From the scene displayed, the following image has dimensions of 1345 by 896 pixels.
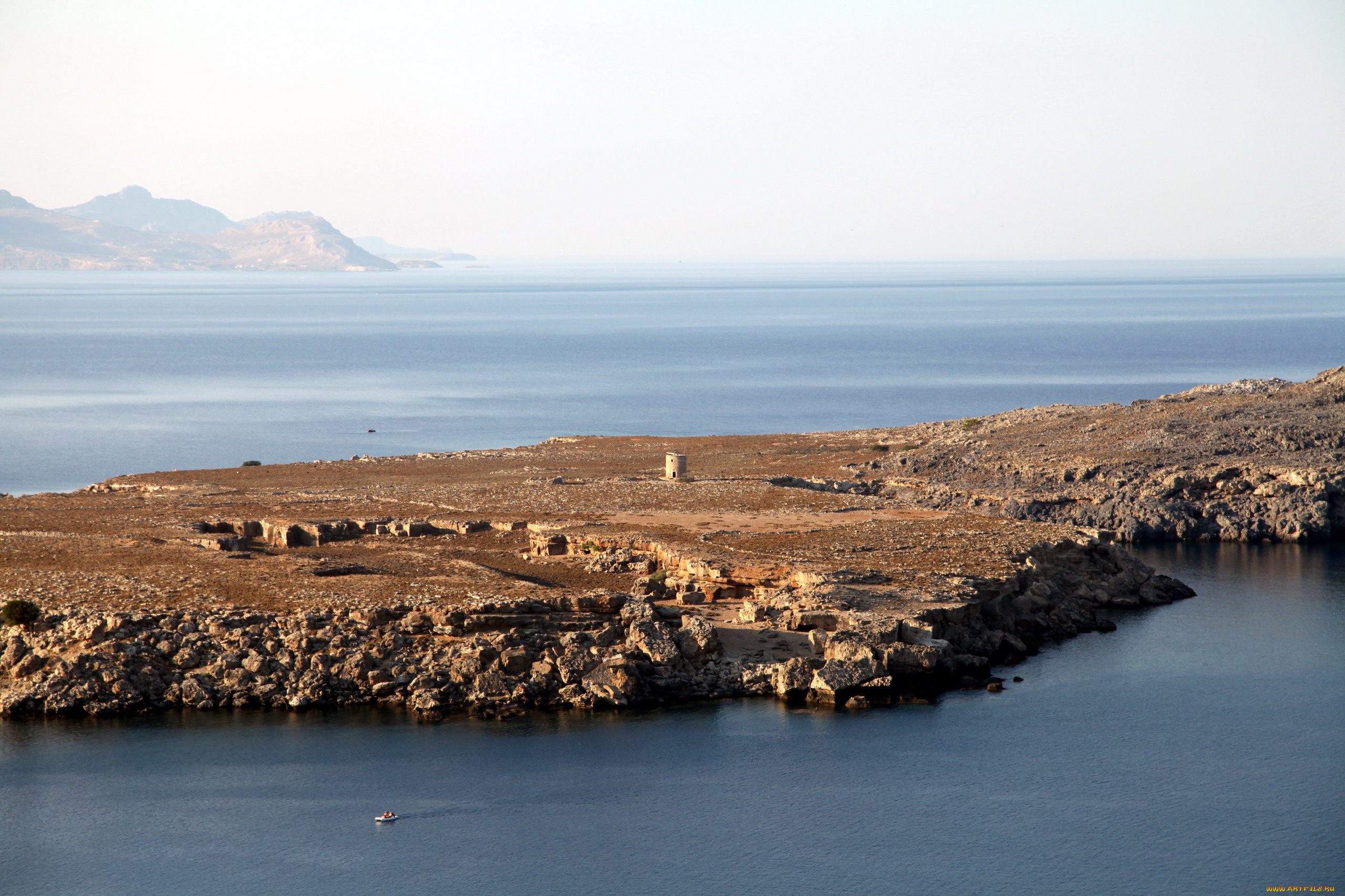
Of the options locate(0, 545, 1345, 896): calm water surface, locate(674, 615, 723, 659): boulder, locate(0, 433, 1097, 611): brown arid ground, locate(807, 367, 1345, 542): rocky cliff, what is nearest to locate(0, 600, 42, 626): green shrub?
locate(0, 433, 1097, 611): brown arid ground

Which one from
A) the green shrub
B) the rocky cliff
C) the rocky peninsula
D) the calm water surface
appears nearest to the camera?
the calm water surface

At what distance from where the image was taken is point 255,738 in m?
39.8

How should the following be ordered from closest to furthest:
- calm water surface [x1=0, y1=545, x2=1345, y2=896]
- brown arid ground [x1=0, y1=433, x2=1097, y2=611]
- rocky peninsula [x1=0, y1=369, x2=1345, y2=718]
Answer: calm water surface [x1=0, y1=545, x2=1345, y2=896], rocky peninsula [x1=0, y1=369, x2=1345, y2=718], brown arid ground [x1=0, y1=433, x2=1097, y2=611]

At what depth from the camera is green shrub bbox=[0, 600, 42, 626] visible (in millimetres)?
44250

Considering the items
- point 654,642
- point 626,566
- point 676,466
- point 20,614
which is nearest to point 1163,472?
point 676,466

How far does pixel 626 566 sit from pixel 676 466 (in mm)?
20445

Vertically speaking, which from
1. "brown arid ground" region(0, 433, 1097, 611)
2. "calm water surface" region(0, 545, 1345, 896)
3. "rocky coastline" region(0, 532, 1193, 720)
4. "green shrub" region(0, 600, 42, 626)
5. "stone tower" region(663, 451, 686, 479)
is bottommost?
"calm water surface" region(0, 545, 1345, 896)

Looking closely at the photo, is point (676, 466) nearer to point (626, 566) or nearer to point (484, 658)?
point (626, 566)

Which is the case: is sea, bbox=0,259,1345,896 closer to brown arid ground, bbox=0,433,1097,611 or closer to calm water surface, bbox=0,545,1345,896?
calm water surface, bbox=0,545,1345,896

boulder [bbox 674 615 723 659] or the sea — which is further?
boulder [bbox 674 615 723 659]

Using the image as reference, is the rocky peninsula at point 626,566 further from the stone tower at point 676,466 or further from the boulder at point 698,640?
the stone tower at point 676,466

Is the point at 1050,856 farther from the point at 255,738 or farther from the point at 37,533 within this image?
the point at 37,533

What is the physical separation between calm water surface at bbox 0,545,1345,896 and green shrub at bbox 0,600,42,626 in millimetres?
5153

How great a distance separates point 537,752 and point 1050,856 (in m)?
15.4
